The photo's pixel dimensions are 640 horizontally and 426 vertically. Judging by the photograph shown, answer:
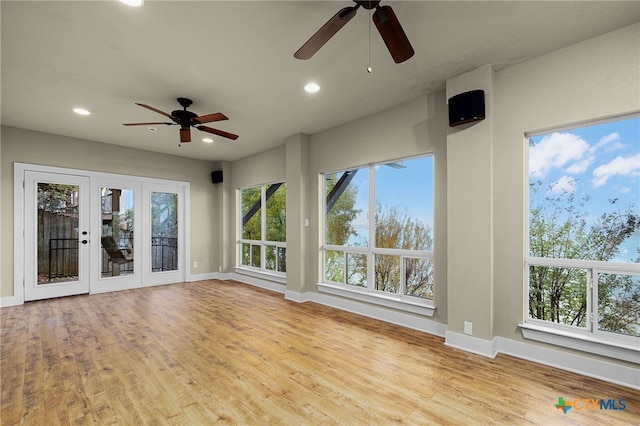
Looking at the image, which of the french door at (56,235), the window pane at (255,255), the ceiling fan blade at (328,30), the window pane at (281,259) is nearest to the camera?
the ceiling fan blade at (328,30)

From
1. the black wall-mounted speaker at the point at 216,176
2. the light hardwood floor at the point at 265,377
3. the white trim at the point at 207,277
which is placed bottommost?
the white trim at the point at 207,277

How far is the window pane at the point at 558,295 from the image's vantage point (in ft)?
8.61

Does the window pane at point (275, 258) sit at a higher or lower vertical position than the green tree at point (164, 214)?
lower

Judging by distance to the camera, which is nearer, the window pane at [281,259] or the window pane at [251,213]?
the window pane at [281,259]

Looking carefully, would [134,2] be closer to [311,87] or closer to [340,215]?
[311,87]

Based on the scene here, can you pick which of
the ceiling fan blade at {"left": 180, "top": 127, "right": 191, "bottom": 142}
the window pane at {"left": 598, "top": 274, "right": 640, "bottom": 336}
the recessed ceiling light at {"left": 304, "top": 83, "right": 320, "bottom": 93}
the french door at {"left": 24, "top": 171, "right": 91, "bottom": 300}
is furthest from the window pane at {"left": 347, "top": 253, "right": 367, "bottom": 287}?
the french door at {"left": 24, "top": 171, "right": 91, "bottom": 300}

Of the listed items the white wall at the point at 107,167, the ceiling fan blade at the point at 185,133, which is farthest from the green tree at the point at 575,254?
the white wall at the point at 107,167

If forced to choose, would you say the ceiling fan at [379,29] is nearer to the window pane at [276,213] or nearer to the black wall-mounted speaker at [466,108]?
the black wall-mounted speaker at [466,108]

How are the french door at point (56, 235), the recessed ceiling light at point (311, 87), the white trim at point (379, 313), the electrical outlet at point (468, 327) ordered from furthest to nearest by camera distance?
1. the french door at point (56, 235)
2. the white trim at point (379, 313)
3. the recessed ceiling light at point (311, 87)
4. the electrical outlet at point (468, 327)

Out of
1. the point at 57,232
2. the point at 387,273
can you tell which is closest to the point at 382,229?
the point at 387,273

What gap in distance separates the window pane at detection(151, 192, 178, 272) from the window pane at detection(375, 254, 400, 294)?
186 inches

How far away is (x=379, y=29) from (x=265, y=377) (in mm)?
2748

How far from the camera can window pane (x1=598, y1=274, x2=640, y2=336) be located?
239 cm

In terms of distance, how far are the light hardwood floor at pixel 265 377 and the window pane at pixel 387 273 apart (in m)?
0.49
